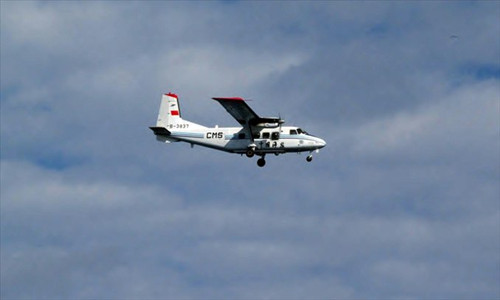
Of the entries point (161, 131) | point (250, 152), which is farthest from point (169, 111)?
Result: point (250, 152)

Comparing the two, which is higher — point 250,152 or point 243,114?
point 243,114

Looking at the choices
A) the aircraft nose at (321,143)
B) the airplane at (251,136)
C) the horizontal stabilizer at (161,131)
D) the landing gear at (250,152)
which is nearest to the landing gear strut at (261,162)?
the airplane at (251,136)

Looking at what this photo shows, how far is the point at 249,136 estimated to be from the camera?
116m

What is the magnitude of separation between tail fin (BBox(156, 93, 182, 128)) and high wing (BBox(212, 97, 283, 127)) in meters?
10.6

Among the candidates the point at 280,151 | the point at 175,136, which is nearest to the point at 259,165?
the point at 280,151

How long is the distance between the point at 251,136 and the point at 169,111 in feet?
45.8

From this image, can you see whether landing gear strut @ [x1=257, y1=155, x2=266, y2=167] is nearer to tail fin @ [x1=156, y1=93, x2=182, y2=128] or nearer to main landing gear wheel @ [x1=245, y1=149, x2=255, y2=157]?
main landing gear wheel @ [x1=245, y1=149, x2=255, y2=157]

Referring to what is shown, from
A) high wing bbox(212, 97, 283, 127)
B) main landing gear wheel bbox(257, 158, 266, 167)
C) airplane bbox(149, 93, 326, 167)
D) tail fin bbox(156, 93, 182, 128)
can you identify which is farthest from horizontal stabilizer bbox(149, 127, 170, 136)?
main landing gear wheel bbox(257, 158, 266, 167)

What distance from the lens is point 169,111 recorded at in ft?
409

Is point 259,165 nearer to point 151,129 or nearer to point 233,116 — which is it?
point 233,116

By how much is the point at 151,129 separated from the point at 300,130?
62.3 feet

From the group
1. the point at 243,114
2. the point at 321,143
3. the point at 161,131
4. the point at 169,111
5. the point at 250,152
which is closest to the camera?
the point at 243,114

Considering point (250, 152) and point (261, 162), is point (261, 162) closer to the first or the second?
point (261, 162)

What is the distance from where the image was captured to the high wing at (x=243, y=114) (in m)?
113
